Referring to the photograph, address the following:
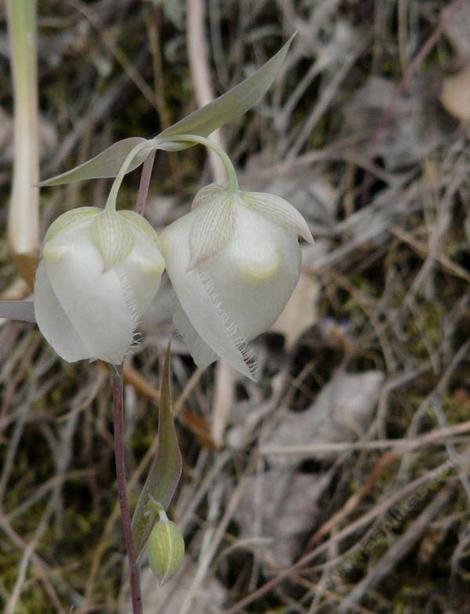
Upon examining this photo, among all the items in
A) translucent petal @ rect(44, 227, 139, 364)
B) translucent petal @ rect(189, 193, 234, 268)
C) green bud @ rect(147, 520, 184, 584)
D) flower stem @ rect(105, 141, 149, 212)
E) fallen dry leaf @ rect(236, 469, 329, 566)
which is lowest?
fallen dry leaf @ rect(236, 469, 329, 566)

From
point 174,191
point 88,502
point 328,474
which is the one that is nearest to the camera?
point 328,474

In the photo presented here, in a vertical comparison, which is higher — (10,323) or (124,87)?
(124,87)

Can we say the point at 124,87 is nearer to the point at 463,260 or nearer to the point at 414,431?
the point at 463,260

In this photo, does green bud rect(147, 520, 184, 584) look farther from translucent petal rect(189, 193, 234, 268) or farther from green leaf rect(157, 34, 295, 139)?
green leaf rect(157, 34, 295, 139)

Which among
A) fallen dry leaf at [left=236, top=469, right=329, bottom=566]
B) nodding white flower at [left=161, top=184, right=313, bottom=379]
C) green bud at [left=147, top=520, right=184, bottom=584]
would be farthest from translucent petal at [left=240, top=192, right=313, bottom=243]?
fallen dry leaf at [left=236, top=469, right=329, bottom=566]

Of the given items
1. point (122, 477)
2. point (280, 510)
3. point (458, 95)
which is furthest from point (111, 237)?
point (458, 95)

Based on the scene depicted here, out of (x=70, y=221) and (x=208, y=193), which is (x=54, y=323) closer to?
(x=70, y=221)

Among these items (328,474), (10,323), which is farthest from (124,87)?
(328,474)
